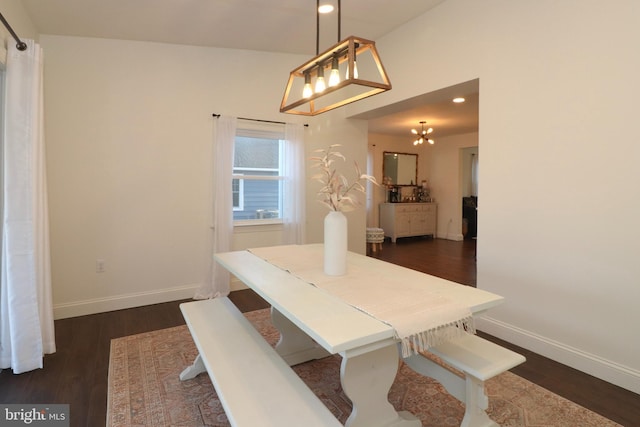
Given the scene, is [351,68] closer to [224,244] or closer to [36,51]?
[36,51]

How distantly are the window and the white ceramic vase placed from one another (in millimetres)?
2340

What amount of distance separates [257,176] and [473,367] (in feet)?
10.5

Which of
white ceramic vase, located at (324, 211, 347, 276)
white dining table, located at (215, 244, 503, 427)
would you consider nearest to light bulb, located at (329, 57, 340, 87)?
white ceramic vase, located at (324, 211, 347, 276)

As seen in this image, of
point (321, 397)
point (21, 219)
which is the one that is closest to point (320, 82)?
point (321, 397)

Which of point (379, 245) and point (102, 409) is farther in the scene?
point (379, 245)

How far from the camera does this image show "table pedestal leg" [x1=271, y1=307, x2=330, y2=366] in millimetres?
2424

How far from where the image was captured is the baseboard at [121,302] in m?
3.27

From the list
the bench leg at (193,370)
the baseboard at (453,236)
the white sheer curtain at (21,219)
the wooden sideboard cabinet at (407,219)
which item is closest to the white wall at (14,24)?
the white sheer curtain at (21,219)

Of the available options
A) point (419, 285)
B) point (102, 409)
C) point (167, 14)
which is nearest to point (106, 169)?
point (167, 14)

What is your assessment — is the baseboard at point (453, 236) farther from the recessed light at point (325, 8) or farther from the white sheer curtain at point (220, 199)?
the recessed light at point (325, 8)

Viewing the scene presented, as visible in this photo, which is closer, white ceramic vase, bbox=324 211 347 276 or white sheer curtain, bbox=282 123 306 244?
white ceramic vase, bbox=324 211 347 276

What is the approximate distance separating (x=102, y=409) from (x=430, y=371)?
5.93 ft

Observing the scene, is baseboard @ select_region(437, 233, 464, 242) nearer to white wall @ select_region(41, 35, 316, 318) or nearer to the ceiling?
the ceiling

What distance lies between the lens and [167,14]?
9.73 feet
